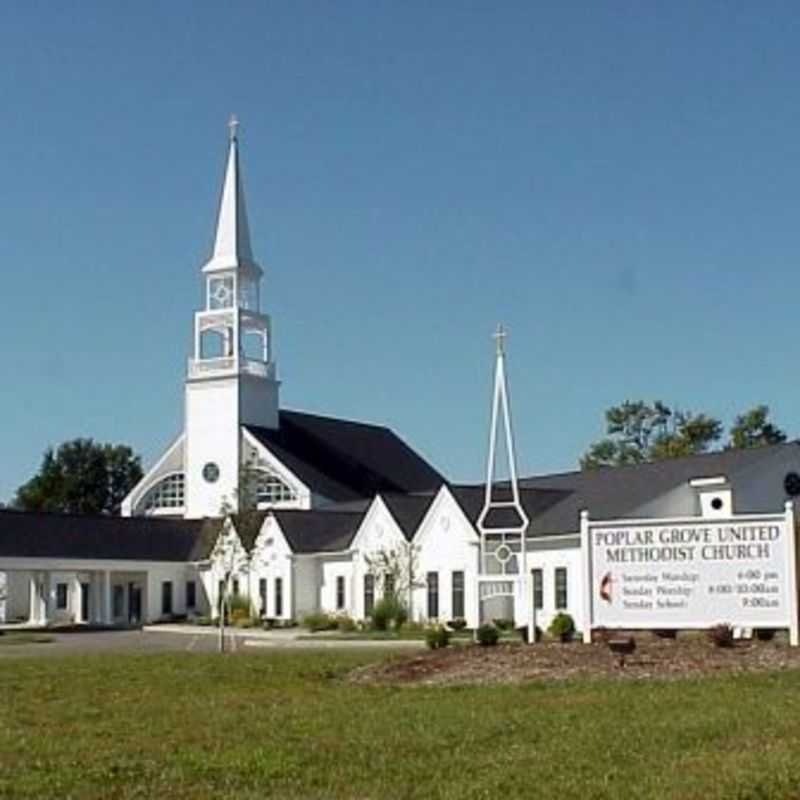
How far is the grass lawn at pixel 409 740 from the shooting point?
12180 millimetres

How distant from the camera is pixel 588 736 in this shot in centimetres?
1489

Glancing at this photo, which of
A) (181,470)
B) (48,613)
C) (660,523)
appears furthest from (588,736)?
(181,470)

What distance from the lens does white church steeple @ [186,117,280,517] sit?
7988cm

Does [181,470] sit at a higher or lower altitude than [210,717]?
higher

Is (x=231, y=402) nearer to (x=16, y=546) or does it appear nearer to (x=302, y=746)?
(x=16, y=546)

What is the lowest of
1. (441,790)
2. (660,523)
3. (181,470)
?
(441,790)

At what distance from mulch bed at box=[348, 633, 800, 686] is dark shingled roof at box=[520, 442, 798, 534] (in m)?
28.3

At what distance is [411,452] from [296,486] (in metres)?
18.2

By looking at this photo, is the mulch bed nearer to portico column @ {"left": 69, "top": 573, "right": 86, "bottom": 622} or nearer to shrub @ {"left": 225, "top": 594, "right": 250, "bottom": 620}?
shrub @ {"left": 225, "top": 594, "right": 250, "bottom": 620}

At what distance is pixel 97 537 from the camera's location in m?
70.4

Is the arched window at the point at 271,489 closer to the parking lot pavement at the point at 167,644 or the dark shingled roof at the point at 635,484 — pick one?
the parking lot pavement at the point at 167,644

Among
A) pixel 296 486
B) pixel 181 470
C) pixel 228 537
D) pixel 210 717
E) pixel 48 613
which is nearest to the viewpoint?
pixel 210 717

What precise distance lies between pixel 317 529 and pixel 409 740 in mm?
54039

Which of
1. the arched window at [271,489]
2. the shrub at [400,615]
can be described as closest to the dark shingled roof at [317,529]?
the shrub at [400,615]
